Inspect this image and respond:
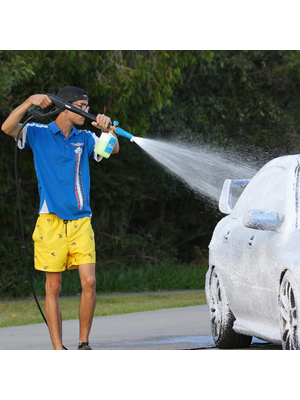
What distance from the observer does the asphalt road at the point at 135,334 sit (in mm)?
7016

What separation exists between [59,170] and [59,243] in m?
0.58

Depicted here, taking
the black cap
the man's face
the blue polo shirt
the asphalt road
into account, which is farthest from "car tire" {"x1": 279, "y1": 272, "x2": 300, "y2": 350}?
the black cap

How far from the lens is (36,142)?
20.4 ft

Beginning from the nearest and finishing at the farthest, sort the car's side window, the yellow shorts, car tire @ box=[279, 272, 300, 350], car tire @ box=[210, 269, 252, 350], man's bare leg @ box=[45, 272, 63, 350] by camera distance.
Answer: car tire @ box=[279, 272, 300, 350], the car's side window, man's bare leg @ box=[45, 272, 63, 350], the yellow shorts, car tire @ box=[210, 269, 252, 350]

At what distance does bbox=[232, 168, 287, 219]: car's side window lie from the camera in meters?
5.84

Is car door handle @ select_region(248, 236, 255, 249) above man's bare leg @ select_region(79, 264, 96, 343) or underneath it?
above

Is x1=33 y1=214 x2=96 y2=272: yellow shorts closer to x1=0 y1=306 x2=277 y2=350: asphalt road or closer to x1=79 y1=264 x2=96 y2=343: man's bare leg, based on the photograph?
x1=79 y1=264 x2=96 y2=343: man's bare leg

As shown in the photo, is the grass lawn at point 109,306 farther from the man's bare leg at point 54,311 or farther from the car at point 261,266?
the car at point 261,266

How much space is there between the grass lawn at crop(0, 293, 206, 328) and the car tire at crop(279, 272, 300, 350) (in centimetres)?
497

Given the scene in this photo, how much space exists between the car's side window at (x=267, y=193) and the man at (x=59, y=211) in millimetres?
1354

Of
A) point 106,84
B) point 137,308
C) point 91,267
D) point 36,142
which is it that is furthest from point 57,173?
point 106,84

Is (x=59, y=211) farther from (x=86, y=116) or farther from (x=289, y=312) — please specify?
(x=289, y=312)

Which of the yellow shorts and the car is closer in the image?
the car

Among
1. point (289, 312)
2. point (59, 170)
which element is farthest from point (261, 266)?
point (59, 170)
